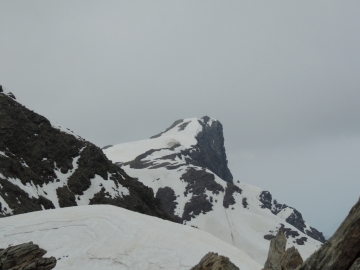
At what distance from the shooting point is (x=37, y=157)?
90.9 metres

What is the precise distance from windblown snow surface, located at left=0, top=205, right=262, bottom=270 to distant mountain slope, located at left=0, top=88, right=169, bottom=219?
131 ft

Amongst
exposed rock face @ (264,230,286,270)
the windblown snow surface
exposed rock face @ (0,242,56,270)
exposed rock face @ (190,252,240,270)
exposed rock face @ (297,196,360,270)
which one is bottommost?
exposed rock face @ (0,242,56,270)

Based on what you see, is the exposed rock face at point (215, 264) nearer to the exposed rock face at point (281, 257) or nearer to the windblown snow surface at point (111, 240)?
the exposed rock face at point (281, 257)

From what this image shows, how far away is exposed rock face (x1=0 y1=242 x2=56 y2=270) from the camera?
22.8 meters

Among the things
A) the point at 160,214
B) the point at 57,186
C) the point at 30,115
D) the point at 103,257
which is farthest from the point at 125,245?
the point at 30,115

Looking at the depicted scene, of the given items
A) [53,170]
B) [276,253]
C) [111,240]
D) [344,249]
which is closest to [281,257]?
[276,253]

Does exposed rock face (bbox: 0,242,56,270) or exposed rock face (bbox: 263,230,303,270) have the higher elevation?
exposed rock face (bbox: 263,230,303,270)

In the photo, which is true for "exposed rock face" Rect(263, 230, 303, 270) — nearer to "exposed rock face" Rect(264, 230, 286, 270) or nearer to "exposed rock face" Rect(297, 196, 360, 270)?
"exposed rock face" Rect(264, 230, 286, 270)

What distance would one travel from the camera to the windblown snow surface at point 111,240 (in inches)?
900

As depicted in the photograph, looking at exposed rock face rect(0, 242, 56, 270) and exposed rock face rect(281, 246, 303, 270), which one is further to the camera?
exposed rock face rect(0, 242, 56, 270)

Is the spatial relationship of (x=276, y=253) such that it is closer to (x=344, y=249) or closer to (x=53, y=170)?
(x=344, y=249)

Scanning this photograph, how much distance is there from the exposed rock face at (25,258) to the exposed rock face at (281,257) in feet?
48.6

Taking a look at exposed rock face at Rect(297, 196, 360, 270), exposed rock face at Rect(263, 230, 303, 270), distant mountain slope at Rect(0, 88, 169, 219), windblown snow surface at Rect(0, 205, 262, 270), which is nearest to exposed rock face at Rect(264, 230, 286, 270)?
exposed rock face at Rect(263, 230, 303, 270)

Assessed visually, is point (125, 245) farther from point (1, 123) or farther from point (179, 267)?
point (1, 123)
